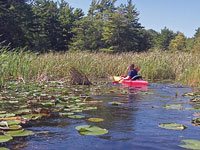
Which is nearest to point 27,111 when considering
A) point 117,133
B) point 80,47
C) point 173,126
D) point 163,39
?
point 117,133

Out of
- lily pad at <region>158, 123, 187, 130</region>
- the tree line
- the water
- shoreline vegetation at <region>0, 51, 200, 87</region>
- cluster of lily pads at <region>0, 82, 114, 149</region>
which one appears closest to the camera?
the water

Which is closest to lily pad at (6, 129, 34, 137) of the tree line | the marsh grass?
the marsh grass

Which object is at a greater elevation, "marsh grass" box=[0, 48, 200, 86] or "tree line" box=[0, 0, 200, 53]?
"tree line" box=[0, 0, 200, 53]

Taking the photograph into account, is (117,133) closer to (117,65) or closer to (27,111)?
(27,111)

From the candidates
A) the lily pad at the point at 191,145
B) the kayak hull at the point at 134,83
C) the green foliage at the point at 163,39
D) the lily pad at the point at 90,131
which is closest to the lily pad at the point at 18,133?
the lily pad at the point at 90,131

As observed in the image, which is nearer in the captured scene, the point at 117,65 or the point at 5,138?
the point at 5,138

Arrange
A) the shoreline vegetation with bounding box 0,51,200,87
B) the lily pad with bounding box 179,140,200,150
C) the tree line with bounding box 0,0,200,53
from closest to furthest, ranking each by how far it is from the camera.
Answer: the lily pad with bounding box 179,140,200,150
the shoreline vegetation with bounding box 0,51,200,87
the tree line with bounding box 0,0,200,53

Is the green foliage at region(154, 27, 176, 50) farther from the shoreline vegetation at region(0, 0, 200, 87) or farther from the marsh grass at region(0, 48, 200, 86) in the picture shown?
the marsh grass at region(0, 48, 200, 86)

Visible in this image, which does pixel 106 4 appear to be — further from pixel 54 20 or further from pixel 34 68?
pixel 34 68

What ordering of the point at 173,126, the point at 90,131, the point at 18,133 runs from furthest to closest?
the point at 173,126 < the point at 90,131 < the point at 18,133

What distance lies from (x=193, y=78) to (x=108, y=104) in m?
5.49

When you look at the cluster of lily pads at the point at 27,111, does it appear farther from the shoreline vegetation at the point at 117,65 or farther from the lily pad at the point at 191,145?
the shoreline vegetation at the point at 117,65

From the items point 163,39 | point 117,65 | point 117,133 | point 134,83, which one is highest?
point 163,39

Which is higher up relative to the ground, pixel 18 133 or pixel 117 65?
pixel 117 65
